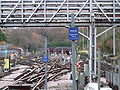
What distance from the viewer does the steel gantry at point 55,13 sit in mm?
13211

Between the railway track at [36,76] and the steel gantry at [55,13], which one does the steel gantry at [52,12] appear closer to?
the steel gantry at [55,13]

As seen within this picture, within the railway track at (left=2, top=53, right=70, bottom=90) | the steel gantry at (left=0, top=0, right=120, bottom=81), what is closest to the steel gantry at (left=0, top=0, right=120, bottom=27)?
the steel gantry at (left=0, top=0, right=120, bottom=81)

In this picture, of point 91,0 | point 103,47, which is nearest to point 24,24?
Answer: point 91,0

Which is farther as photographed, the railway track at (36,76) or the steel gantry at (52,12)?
the railway track at (36,76)

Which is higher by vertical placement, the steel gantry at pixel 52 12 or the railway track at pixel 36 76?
the steel gantry at pixel 52 12

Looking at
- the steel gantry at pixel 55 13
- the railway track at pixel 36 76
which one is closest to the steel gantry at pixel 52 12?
the steel gantry at pixel 55 13

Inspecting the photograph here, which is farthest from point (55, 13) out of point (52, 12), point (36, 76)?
point (36, 76)

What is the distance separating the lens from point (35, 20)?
13.7 m

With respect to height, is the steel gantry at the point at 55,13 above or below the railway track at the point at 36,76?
above

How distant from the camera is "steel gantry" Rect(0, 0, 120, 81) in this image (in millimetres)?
13211

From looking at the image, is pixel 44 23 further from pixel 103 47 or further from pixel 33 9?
pixel 103 47

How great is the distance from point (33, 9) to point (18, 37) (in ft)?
198

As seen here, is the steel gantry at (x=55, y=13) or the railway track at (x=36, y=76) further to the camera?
the railway track at (x=36, y=76)

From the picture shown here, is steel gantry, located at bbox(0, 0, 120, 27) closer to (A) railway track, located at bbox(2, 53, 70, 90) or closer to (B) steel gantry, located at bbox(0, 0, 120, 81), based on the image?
(B) steel gantry, located at bbox(0, 0, 120, 81)
